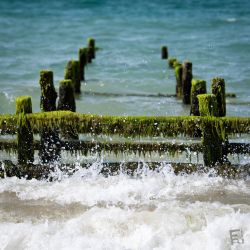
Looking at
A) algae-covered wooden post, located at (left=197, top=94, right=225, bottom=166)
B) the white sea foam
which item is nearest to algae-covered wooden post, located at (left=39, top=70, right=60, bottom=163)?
algae-covered wooden post, located at (left=197, top=94, right=225, bottom=166)

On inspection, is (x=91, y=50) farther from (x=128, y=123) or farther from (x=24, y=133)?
→ (x=128, y=123)

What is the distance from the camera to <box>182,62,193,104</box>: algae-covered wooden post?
14359 mm

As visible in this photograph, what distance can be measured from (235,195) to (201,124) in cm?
123

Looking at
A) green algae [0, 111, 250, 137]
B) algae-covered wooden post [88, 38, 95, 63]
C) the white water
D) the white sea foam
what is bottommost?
the white water

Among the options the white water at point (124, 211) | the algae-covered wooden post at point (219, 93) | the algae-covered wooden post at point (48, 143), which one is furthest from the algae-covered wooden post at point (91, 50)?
the white water at point (124, 211)

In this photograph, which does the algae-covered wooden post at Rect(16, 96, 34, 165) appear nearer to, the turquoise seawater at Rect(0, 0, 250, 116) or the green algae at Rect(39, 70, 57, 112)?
the green algae at Rect(39, 70, 57, 112)

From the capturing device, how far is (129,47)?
28359 millimetres

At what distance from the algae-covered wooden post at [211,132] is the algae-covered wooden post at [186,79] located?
5806mm

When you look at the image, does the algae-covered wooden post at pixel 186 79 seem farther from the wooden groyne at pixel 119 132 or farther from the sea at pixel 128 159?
the wooden groyne at pixel 119 132

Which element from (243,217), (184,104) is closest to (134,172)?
(243,217)

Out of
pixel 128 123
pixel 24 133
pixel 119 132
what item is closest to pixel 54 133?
pixel 24 133

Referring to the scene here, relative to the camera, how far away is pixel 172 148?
891 cm

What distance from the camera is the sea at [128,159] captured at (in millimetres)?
7312

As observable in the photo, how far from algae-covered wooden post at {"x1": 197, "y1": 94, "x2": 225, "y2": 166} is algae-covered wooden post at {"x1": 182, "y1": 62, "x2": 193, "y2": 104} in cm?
581
